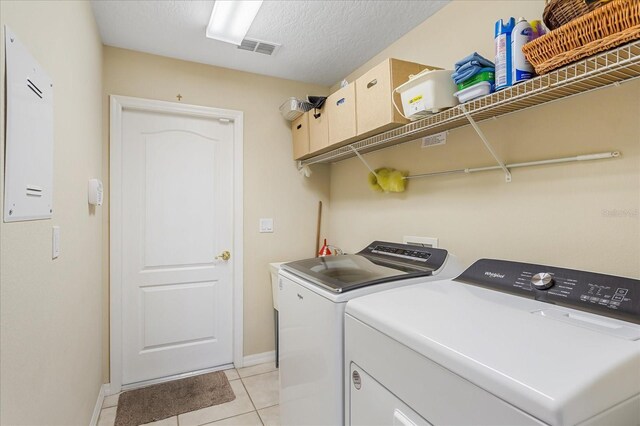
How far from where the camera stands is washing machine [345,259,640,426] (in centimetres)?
62

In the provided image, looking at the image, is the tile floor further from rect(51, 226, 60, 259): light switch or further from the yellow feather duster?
the yellow feather duster

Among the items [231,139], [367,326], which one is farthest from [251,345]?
[367,326]

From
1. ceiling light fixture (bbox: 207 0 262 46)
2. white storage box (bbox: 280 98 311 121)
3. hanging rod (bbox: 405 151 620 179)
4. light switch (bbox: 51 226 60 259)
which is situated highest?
ceiling light fixture (bbox: 207 0 262 46)

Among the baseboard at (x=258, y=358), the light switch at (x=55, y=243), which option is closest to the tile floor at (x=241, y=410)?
the baseboard at (x=258, y=358)

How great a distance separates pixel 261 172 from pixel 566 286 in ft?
7.51

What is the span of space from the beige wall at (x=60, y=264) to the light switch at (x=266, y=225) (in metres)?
1.19

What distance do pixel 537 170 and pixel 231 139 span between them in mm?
2204

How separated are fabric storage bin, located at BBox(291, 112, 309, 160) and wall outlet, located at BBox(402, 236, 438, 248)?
42.5 inches

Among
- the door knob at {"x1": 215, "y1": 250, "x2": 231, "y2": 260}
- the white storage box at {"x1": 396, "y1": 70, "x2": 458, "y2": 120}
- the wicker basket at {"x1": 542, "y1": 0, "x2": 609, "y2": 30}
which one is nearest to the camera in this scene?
the wicker basket at {"x1": 542, "y1": 0, "x2": 609, "y2": 30}

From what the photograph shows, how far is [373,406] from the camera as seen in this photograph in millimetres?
1020

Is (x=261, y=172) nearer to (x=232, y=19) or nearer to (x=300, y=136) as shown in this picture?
(x=300, y=136)

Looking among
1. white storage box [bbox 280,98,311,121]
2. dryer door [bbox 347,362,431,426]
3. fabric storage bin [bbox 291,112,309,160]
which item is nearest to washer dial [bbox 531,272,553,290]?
dryer door [bbox 347,362,431,426]

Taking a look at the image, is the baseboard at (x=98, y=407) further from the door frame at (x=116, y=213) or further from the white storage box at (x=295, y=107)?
the white storage box at (x=295, y=107)

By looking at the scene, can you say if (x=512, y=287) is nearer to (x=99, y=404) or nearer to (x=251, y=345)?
(x=251, y=345)
